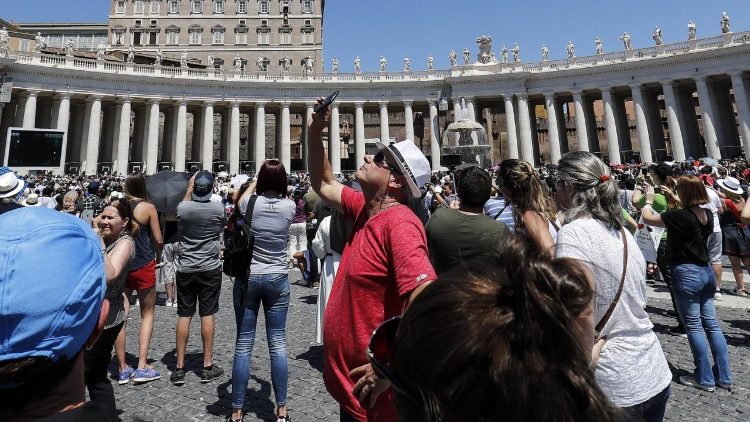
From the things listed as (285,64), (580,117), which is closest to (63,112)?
(285,64)

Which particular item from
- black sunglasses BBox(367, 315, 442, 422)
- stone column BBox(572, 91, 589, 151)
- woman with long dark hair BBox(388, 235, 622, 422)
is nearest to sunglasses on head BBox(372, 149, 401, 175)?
black sunglasses BBox(367, 315, 442, 422)

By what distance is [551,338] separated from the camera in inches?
34.3

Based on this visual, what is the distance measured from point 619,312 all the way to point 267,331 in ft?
10.2

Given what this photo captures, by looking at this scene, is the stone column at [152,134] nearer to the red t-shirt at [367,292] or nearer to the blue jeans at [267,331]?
the blue jeans at [267,331]

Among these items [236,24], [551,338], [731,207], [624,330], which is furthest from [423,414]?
[236,24]

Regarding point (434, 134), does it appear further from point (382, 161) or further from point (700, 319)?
point (382, 161)

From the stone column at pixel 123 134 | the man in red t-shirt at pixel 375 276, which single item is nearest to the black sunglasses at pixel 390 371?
the man in red t-shirt at pixel 375 276

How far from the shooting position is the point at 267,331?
4223mm

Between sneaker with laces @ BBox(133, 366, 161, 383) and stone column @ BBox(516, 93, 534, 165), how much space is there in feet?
137

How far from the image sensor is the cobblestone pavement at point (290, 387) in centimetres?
420

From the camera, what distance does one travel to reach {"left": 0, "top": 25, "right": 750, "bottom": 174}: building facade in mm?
36750

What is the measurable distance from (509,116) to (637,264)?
144 ft

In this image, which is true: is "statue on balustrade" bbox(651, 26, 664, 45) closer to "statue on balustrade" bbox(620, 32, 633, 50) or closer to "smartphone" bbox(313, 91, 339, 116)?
"statue on balustrade" bbox(620, 32, 633, 50)

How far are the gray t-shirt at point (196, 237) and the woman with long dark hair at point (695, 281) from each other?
16.5ft
